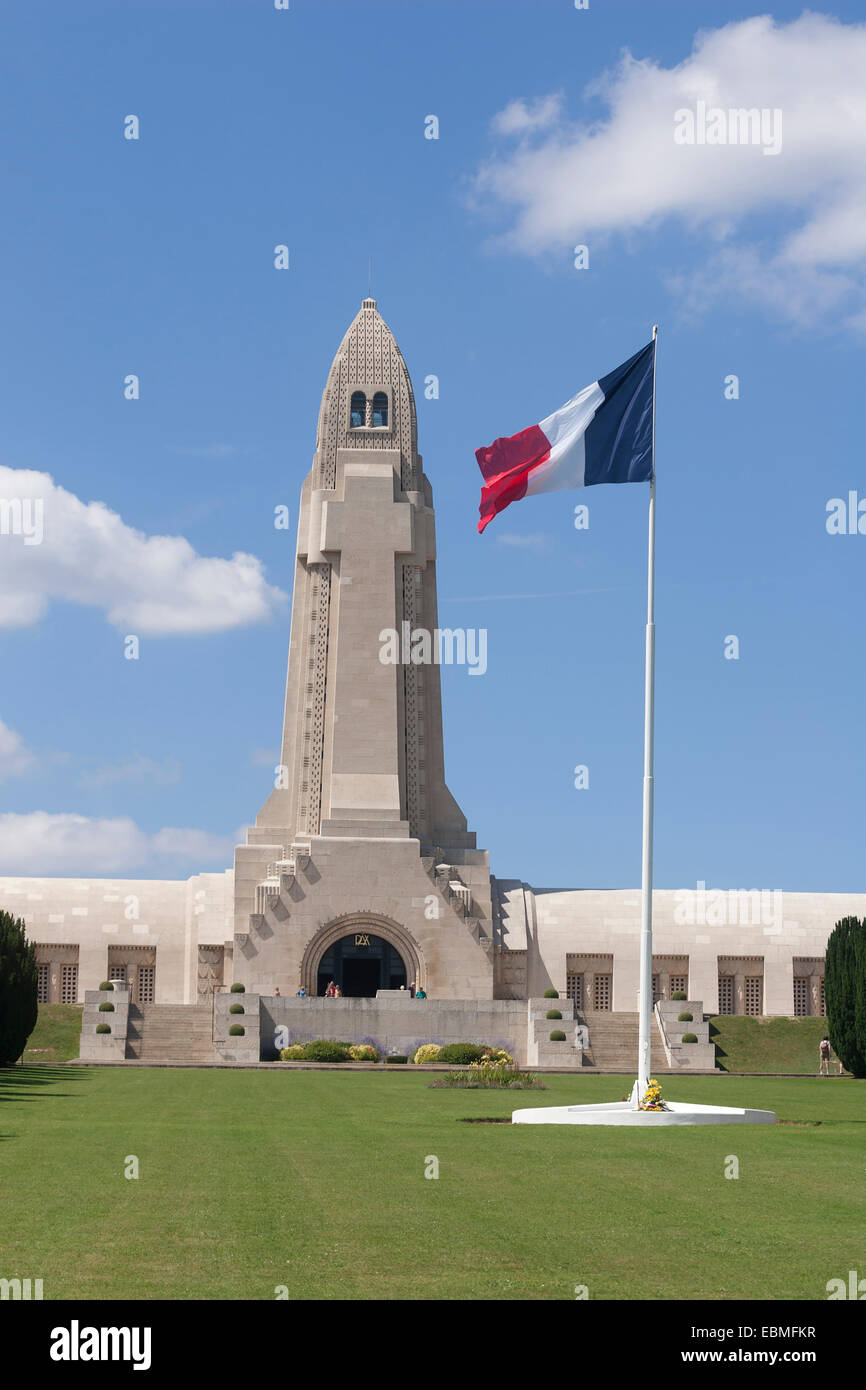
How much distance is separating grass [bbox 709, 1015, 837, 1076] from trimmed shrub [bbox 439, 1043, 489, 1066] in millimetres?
7871

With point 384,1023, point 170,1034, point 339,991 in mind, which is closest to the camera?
point 384,1023

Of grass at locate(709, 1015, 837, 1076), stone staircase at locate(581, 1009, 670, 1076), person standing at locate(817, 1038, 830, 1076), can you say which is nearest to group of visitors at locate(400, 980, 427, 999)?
stone staircase at locate(581, 1009, 670, 1076)

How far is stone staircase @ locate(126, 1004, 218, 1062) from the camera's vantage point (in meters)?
49.3

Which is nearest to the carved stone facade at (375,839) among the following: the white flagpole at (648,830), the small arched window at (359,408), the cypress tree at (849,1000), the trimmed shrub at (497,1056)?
the small arched window at (359,408)

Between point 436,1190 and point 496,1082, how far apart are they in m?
→ 21.5

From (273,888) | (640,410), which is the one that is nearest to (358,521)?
(273,888)

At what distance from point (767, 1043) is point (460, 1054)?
11.5 m

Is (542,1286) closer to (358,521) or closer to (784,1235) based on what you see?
(784,1235)

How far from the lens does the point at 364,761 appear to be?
2384 inches

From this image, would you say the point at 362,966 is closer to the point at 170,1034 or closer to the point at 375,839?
the point at 375,839

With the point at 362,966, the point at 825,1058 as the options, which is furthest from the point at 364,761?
the point at 825,1058

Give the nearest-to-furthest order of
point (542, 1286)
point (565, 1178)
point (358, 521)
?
1. point (542, 1286)
2. point (565, 1178)
3. point (358, 521)

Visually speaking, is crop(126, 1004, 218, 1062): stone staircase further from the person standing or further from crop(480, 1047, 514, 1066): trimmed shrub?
the person standing

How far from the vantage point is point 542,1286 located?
962 cm
